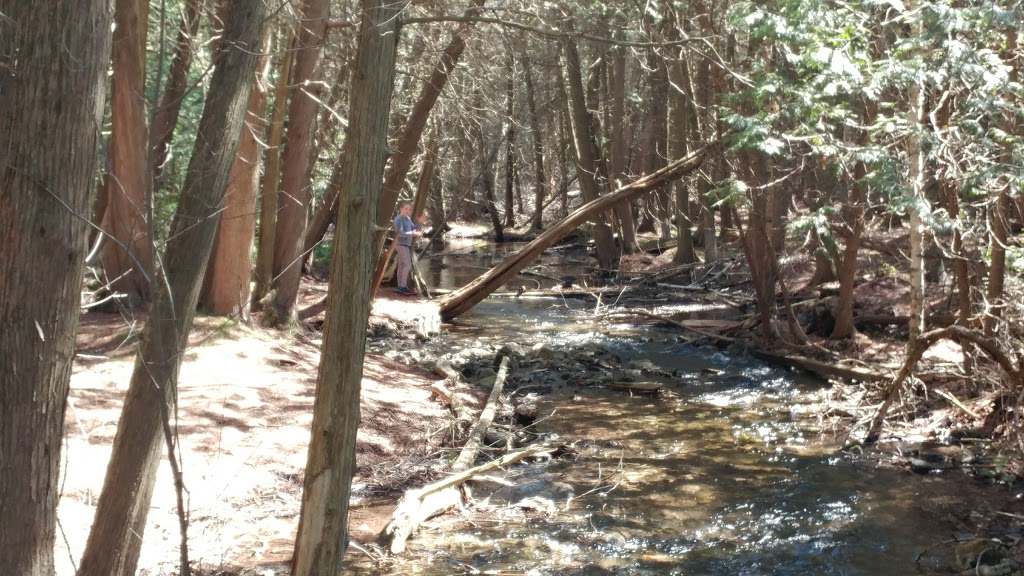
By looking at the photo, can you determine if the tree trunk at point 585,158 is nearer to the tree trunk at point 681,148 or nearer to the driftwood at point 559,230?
the tree trunk at point 681,148

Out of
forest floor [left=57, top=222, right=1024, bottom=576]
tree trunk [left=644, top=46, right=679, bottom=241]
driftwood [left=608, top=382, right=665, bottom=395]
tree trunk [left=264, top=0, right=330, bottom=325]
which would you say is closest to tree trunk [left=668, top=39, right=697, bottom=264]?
tree trunk [left=644, top=46, right=679, bottom=241]

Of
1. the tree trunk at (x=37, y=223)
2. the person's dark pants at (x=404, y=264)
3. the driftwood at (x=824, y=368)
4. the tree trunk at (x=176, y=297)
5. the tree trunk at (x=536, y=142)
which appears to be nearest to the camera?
the tree trunk at (x=37, y=223)

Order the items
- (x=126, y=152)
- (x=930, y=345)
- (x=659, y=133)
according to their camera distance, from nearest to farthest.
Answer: (x=930, y=345) < (x=126, y=152) < (x=659, y=133)

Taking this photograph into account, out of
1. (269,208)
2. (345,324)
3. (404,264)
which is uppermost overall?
(269,208)

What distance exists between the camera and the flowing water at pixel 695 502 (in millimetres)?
7262

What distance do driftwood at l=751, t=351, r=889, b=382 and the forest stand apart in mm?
63

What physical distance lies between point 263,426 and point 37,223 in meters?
6.15

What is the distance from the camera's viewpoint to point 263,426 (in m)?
9.56

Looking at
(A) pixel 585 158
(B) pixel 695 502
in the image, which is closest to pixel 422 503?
(B) pixel 695 502

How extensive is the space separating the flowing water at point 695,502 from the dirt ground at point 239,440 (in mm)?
1039

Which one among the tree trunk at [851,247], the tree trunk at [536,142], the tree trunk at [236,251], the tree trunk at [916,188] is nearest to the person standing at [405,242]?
the tree trunk at [236,251]

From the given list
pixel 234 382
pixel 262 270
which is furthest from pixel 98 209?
pixel 234 382

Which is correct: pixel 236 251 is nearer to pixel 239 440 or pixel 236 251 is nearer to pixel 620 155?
pixel 239 440

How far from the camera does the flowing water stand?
7.26 m
